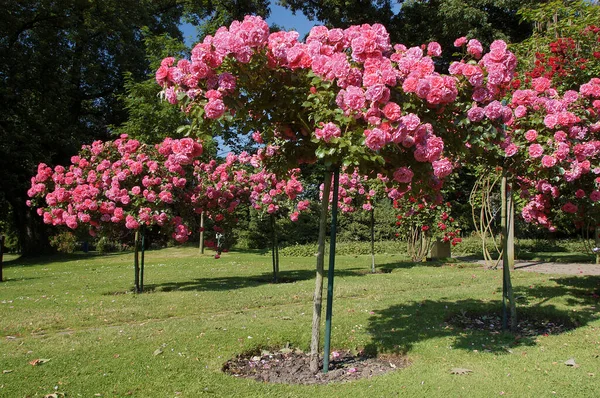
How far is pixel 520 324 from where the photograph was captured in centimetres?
616

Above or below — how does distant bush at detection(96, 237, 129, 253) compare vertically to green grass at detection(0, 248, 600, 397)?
above

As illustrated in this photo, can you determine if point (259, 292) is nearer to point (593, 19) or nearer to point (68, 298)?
point (68, 298)

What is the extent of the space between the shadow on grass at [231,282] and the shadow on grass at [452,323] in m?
4.20

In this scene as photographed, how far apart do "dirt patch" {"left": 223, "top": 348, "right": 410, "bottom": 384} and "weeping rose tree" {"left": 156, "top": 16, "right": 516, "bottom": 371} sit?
5.76 feet

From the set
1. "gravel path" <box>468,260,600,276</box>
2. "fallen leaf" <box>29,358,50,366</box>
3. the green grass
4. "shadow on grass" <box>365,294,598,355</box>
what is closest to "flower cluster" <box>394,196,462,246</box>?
"gravel path" <box>468,260,600,276</box>

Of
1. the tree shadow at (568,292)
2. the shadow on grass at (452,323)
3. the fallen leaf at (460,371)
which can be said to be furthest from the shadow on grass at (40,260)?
the fallen leaf at (460,371)

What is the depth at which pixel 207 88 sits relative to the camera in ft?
12.5

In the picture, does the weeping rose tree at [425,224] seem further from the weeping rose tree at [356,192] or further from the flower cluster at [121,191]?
the flower cluster at [121,191]

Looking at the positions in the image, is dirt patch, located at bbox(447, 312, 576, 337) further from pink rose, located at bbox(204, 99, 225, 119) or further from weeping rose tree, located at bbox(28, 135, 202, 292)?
weeping rose tree, located at bbox(28, 135, 202, 292)

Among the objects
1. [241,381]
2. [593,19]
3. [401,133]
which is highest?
[593,19]

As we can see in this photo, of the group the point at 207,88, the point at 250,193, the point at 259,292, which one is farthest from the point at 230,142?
the point at 207,88

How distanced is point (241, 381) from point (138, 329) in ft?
8.02

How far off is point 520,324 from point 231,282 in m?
6.44

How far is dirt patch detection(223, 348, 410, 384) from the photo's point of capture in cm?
420
